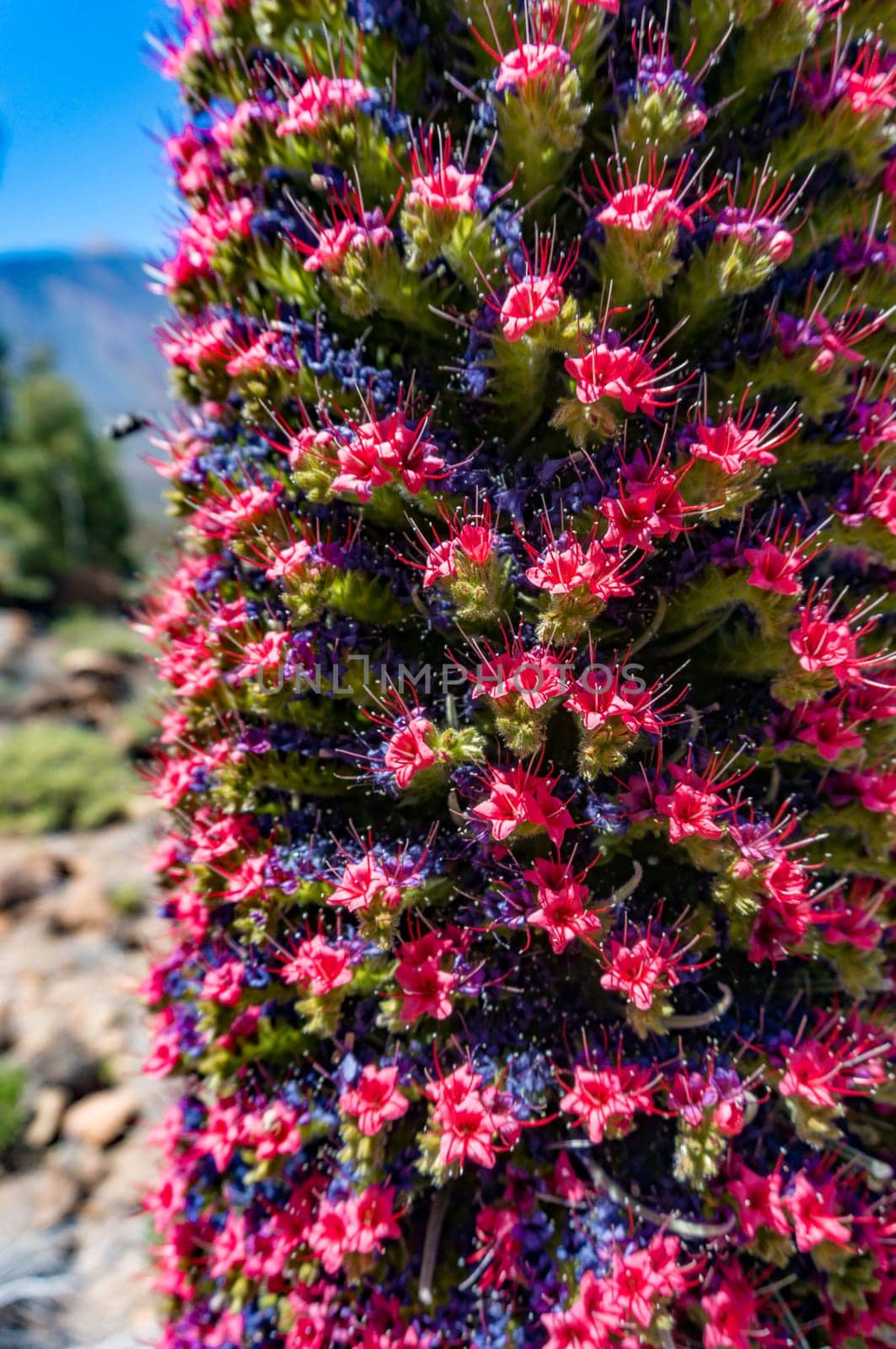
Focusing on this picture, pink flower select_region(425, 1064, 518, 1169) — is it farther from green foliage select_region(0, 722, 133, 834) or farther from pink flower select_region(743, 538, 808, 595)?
green foliage select_region(0, 722, 133, 834)

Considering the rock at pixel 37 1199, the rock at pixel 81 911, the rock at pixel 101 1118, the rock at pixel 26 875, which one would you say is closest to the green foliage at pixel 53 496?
the rock at pixel 26 875

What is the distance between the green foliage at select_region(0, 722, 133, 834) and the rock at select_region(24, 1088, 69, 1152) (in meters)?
4.58

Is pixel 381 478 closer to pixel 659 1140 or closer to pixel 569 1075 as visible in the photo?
pixel 569 1075

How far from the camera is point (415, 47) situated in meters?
2.12

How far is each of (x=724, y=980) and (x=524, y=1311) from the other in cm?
Result: 100

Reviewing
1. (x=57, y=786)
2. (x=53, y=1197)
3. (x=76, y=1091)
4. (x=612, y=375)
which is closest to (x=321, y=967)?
(x=612, y=375)

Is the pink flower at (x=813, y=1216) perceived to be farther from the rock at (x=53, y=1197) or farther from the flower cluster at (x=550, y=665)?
the rock at (x=53, y=1197)

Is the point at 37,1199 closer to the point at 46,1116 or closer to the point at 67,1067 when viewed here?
the point at 46,1116

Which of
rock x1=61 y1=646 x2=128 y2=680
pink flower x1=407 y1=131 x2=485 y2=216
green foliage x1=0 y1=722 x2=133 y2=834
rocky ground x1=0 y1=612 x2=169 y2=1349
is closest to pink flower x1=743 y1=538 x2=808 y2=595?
pink flower x1=407 y1=131 x2=485 y2=216

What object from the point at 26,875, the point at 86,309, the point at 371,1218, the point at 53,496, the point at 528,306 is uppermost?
the point at 86,309

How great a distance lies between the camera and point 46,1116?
509 cm

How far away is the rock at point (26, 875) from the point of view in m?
7.77

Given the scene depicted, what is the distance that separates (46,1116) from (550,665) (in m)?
4.98

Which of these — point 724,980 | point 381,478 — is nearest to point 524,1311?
point 724,980
